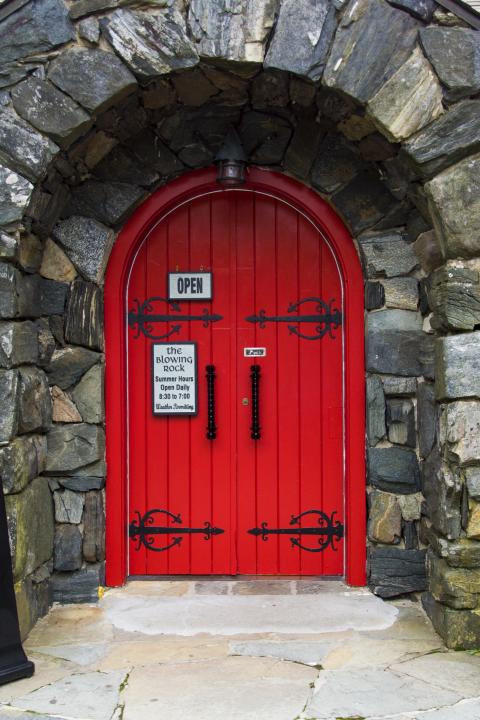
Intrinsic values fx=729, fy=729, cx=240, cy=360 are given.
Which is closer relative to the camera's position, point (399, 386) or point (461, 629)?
point (461, 629)

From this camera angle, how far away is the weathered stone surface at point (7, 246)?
3125 mm

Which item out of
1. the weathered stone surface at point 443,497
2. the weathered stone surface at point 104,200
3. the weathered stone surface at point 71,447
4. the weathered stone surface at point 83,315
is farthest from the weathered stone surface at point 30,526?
the weathered stone surface at point 443,497

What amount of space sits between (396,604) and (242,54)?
2.69 meters

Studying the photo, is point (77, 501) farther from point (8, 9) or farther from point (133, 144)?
point (8, 9)

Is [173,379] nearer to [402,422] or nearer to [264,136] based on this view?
[402,422]


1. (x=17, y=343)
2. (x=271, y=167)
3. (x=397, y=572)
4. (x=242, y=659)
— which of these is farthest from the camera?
(x=271, y=167)

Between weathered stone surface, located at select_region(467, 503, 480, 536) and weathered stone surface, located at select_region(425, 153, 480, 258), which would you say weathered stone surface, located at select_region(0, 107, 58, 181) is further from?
weathered stone surface, located at select_region(467, 503, 480, 536)

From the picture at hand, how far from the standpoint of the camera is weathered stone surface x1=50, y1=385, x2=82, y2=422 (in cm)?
372

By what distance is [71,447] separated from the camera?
3.71 metres

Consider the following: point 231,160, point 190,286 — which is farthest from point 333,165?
point 190,286

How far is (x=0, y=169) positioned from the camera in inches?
123

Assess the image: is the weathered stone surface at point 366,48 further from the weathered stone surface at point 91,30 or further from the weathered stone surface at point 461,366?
the weathered stone surface at point 461,366

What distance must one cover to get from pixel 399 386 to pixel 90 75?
81.7 inches

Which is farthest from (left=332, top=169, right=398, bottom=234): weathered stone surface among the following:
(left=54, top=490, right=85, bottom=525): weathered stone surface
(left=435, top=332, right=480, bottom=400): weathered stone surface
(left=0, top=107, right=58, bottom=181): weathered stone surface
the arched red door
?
(left=54, top=490, right=85, bottom=525): weathered stone surface
